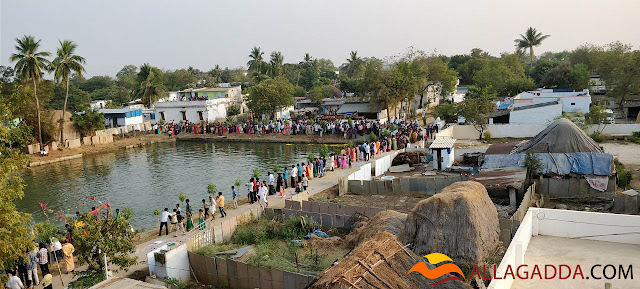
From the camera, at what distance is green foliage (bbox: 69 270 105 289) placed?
1111cm

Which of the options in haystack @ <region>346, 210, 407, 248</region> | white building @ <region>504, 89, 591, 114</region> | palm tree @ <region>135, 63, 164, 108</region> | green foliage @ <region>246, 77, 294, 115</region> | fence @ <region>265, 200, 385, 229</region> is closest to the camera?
haystack @ <region>346, 210, 407, 248</region>

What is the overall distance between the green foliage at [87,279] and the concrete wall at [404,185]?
34.6 feet

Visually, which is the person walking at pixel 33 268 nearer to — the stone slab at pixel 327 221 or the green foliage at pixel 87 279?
the green foliage at pixel 87 279

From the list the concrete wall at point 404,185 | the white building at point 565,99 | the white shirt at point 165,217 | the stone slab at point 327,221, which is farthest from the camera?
the white building at point 565,99

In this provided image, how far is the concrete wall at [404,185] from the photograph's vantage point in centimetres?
1844

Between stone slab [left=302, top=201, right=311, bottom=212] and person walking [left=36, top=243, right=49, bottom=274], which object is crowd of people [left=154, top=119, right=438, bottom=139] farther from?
person walking [left=36, top=243, right=49, bottom=274]

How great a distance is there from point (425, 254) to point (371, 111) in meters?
34.5

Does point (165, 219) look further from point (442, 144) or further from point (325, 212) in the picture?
point (442, 144)

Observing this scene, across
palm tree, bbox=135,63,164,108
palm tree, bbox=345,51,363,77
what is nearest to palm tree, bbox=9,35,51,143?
palm tree, bbox=135,63,164,108

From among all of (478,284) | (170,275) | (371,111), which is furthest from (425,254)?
(371,111)

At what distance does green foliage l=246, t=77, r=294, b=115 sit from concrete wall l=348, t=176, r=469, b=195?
24.2 meters

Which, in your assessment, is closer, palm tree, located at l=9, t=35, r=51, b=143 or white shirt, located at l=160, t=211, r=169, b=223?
white shirt, located at l=160, t=211, r=169, b=223

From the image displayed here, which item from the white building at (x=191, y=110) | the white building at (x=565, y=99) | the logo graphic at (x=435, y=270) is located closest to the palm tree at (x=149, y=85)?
the white building at (x=191, y=110)

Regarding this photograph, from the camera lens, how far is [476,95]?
1384 inches
